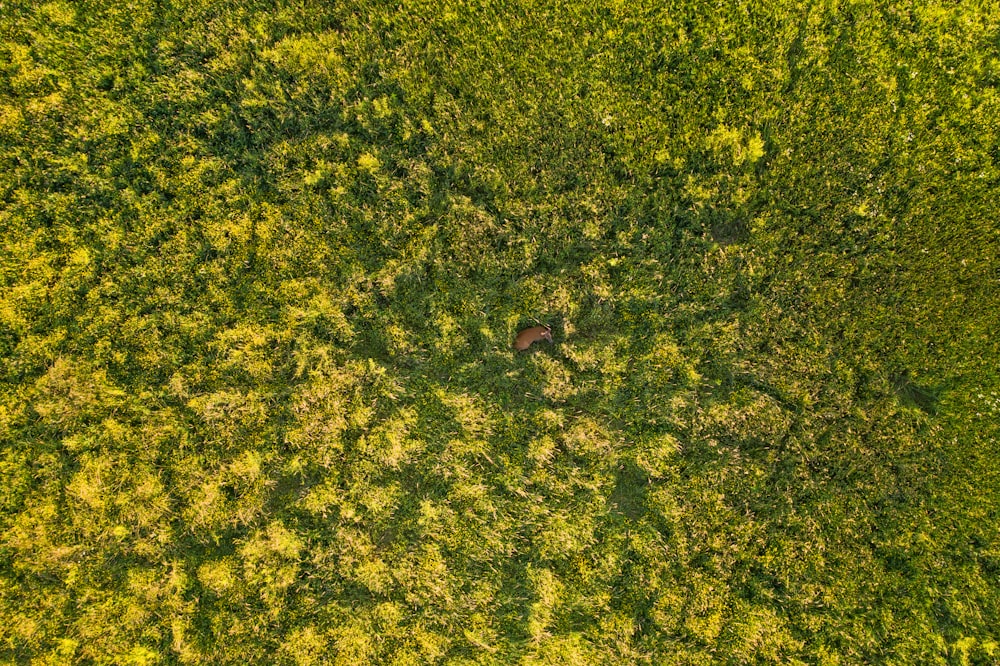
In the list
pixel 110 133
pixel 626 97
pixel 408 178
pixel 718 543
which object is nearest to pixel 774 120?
pixel 626 97

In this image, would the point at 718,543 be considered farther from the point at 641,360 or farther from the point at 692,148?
the point at 692,148

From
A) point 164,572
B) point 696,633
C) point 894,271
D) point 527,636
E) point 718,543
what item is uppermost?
point 894,271

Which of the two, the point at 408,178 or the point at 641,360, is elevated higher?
the point at 408,178
